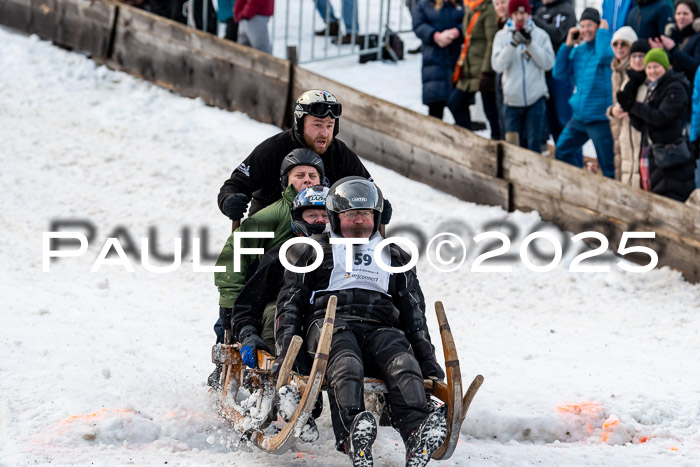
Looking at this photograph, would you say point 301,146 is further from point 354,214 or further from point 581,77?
point 581,77

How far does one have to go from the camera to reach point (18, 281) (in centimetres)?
936

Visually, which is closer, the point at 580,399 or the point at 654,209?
the point at 580,399

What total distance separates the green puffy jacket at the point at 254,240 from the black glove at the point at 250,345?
0.37 m

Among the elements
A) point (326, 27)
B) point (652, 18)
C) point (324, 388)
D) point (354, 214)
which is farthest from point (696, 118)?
point (326, 27)

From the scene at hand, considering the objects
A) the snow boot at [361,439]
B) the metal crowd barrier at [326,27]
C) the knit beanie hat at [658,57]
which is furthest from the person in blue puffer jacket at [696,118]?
the metal crowd barrier at [326,27]

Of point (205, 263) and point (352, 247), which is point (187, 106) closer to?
point (205, 263)

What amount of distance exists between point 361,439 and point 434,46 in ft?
26.1

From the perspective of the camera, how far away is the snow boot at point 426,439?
544 centimetres

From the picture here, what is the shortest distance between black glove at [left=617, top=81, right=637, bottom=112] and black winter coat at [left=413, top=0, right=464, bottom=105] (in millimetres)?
2988

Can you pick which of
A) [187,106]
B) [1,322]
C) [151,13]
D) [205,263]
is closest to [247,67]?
[187,106]

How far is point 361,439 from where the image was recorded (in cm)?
543

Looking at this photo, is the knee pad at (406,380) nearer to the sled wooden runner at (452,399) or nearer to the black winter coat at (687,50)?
the sled wooden runner at (452,399)

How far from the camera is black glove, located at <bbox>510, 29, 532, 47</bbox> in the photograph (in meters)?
11.0

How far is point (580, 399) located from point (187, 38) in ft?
27.0
